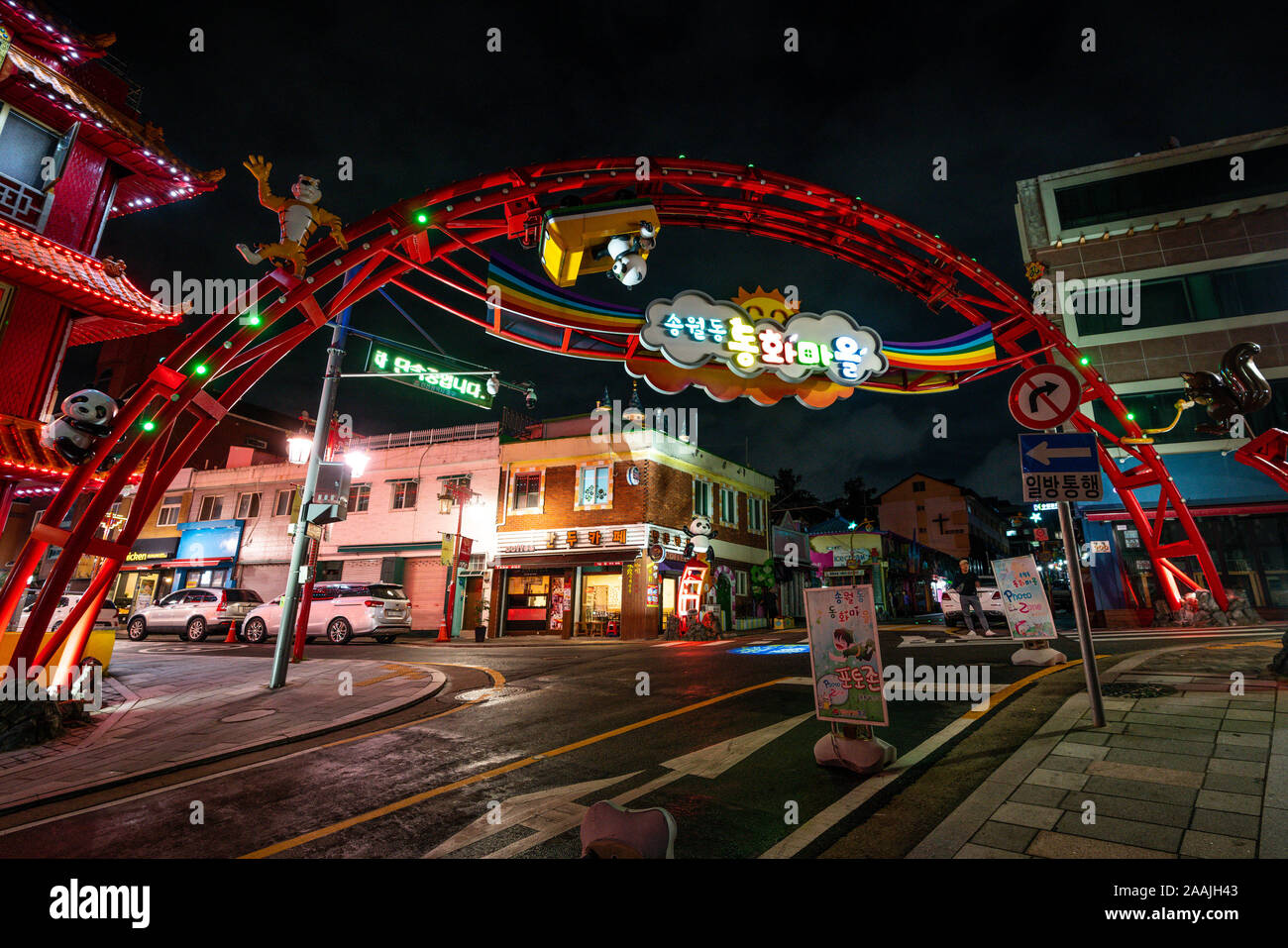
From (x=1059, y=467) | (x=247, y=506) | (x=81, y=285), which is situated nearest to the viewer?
(x=1059, y=467)

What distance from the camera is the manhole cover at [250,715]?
7135mm

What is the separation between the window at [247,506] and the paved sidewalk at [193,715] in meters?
19.8

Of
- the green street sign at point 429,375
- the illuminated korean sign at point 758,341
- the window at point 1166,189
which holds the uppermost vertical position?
the window at point 1166,189

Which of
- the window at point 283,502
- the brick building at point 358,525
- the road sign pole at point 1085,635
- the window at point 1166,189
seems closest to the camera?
the road sign pole at point 1085,635

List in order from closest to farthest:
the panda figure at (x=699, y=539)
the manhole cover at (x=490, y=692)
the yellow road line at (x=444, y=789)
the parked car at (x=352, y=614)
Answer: the yellow road line at (x=444, y=789)
the manhole cover at (x=490, y=692)
the parked car at (x=352, y=614)
the panda figure at (x=699, y=539)

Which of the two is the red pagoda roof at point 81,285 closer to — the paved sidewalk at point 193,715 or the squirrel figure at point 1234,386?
the paved sidewalk at point 193,715

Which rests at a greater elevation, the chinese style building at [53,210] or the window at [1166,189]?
the window at [1166,189]

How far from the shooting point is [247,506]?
99.1 ft

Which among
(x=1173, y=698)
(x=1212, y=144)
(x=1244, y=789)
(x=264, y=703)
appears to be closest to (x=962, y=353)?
(x=1173, y=698)

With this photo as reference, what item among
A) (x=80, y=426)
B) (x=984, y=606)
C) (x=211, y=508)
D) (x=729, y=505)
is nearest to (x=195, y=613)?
(x=211, y=508)

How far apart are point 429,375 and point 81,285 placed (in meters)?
5.35

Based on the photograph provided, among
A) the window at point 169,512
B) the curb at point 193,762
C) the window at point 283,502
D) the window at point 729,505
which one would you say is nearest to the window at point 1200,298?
the window at point 729,505

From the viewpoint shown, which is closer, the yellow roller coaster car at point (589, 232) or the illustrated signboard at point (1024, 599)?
the yellow roller coaster car at point (589, 232)

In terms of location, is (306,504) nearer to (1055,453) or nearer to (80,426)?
(80,426)
